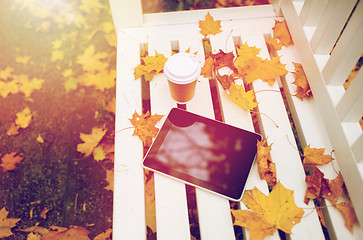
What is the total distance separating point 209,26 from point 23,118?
1214 millimetres

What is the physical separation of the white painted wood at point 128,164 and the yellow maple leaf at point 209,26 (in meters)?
0.32

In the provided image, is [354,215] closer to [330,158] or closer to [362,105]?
[330,158]

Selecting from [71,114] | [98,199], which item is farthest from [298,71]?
[71,114]

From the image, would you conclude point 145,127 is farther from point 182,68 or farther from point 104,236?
point 104,236

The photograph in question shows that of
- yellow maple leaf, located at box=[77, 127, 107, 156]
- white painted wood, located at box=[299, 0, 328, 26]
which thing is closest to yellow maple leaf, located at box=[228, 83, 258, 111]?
white painted wood, located at box=[299, 0, 328, 26]

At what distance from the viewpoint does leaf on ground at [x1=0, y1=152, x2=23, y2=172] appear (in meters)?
1.48

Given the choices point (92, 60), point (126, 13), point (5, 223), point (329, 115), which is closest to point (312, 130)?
point (329, 115)

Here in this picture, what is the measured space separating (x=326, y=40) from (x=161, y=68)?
2.14ft

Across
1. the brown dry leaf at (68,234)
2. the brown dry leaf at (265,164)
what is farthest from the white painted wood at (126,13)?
the brown dry leaf at (68,234)

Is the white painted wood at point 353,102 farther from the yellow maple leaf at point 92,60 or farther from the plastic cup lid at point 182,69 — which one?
the yellow maple leaf at point 92,60

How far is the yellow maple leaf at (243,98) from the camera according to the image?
3.49ft

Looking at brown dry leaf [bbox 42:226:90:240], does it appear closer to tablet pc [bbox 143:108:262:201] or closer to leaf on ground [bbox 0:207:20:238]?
leaf on ground [bbox 0:207:20:238]

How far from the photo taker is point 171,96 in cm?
110

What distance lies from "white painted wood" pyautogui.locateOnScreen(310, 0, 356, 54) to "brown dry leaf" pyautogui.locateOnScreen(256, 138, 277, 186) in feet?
1.46
